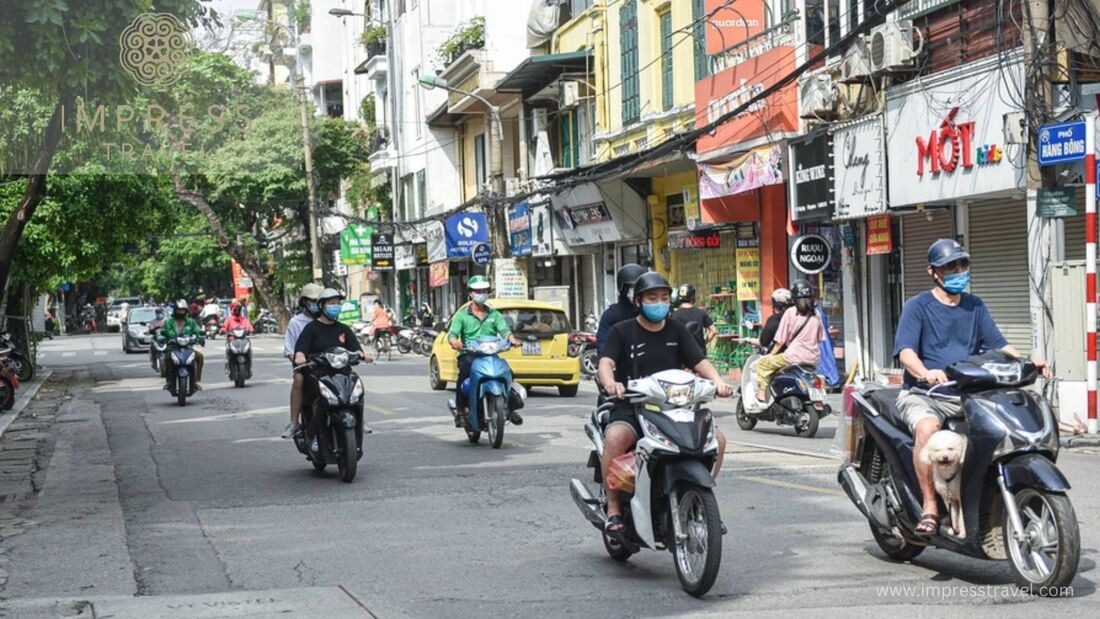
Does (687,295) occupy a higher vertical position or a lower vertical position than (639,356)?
higher

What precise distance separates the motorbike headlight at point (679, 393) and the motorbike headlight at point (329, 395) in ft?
19.1

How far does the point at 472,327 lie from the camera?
15.4m

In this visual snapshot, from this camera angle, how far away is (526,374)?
23578mm

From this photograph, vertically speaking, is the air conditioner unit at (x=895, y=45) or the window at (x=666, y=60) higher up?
the window at (x=666, y=60)

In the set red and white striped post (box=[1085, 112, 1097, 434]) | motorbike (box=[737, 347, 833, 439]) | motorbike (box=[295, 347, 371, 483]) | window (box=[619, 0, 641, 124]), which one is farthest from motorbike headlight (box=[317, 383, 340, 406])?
window (box=[619, 0, 641, 124])

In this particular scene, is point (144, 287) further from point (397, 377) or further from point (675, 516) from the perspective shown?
point (675, 516)

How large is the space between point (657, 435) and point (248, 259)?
183 ft

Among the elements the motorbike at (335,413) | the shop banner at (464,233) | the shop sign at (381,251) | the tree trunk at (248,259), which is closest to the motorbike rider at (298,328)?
the motorbike at (335,413)

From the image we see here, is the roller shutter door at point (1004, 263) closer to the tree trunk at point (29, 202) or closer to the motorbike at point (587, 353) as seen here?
the motorbike at point (587, 353)

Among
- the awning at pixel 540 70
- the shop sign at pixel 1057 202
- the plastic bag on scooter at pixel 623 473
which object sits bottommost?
the plastic bag on scooter at pixel 623 473

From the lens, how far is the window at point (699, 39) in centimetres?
2812

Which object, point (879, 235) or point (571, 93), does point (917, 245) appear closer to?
point (879, 235)

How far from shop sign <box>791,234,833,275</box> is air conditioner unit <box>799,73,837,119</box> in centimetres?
199

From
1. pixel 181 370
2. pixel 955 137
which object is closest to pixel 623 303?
pixel 955 137
